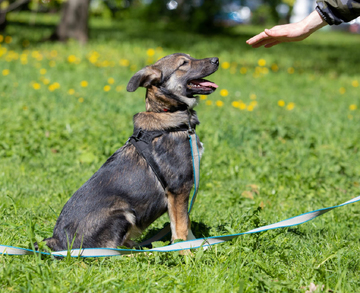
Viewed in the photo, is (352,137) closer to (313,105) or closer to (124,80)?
(313,105)

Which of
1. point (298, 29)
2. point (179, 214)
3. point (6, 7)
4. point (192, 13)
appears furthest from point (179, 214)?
point (192, 13)

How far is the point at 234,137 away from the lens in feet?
18.6

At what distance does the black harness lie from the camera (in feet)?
10.0

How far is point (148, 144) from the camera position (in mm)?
3148

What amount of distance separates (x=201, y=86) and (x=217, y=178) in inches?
65.7

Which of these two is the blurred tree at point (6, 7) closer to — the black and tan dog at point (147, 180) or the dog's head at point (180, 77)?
the dog's head at point (180, 77)

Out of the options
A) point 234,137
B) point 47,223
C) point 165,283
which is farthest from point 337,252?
point 234,137

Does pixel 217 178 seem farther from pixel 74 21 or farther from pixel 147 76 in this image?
pixel 74 21

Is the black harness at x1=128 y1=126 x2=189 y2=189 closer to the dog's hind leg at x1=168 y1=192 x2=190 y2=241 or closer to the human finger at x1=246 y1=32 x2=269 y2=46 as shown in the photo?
the dog's hind leg at x1=168 y1=192 x2=190 y2=241

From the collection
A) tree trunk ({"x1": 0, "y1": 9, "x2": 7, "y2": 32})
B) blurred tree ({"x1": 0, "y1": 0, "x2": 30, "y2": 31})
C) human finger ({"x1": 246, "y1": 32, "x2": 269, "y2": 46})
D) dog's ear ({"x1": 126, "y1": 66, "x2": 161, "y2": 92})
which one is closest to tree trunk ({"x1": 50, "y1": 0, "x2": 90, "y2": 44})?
blurred tree ({"x1": 0, "y1": 0, "x2": 30, "y2": 31})

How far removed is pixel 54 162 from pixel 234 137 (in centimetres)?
257

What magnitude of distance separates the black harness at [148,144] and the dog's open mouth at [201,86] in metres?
0.39

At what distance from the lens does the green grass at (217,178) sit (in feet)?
8.59

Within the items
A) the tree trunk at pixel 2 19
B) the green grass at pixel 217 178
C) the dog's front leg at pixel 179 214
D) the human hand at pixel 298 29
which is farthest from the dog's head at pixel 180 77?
the tree trunk at pixel 2 19
